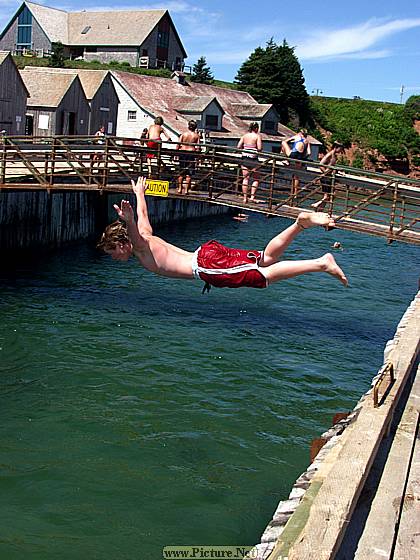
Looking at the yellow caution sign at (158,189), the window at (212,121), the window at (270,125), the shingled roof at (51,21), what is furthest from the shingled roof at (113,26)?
the yellow caution sign at (158,189)

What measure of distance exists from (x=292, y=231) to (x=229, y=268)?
1.07 meters

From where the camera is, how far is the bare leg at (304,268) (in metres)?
6.73

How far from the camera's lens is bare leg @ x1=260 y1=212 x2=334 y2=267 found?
6406 mm

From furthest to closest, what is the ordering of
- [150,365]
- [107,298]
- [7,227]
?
[7,227]
[107,298]
[150,365]

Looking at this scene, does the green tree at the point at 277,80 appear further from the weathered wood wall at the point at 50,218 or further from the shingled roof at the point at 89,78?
the weathered wood wall at the point at 50,218

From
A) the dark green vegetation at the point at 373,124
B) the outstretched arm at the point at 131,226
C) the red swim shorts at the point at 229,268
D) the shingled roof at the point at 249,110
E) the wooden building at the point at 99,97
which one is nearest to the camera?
the outstretched arm at the point at 131,226

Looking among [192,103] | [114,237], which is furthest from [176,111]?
[114,237]

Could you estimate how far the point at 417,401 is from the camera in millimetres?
7523

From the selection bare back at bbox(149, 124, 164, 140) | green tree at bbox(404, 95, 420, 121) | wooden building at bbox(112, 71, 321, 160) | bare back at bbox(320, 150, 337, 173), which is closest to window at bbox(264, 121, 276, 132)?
wooden building at bbox(112, 71, 321, 160)

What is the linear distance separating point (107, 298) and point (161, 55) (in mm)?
74269

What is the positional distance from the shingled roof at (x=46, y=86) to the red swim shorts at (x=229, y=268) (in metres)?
44.6

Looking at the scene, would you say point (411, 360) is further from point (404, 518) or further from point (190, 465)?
point (190, 465)

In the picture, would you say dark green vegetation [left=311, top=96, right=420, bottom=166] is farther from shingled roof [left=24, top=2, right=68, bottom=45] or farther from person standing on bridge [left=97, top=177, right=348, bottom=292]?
person standing on bridge [left=97, top=177, right=348, bottom=292]

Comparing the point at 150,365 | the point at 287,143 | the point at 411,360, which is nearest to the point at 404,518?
the point at 411,360
